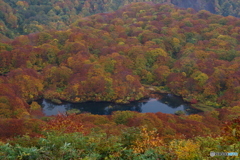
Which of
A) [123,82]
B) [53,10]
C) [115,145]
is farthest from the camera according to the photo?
[53,10]

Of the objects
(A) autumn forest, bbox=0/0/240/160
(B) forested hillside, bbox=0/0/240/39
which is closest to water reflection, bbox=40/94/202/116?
(A) autumn forest, bbox=0/0/240/160

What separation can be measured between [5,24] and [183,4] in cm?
6744

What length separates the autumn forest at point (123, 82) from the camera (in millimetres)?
10148

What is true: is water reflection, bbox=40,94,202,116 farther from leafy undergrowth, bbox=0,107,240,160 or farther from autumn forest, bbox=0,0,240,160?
leafy undergrowth, bbox=0,107,240,160

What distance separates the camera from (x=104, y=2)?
369ft

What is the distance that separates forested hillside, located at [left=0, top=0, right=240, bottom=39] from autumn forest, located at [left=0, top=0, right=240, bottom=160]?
0.81 meters

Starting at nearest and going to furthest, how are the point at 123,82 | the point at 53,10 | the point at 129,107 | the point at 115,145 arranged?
the point at 115,145
the point at 129,107
the point at 123,82
the point at 53,10

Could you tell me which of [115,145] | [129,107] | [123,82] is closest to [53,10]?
[123,82]

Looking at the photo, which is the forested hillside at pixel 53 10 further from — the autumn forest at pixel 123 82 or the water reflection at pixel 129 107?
the water reflection at pixel 129 107

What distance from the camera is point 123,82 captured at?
139 ft

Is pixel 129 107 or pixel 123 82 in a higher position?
pixel 123 82

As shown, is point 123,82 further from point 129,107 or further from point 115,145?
point 115,145

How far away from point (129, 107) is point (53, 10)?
240 feet

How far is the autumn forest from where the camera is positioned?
1015 cm
